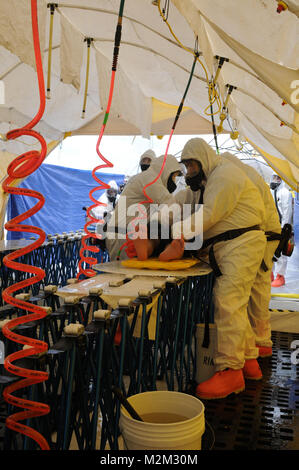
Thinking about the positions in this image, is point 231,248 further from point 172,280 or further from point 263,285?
point 263,285

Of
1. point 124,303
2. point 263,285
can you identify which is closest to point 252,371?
point 263,285

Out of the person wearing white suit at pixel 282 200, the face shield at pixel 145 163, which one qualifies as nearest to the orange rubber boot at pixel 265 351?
the face shield at pixel 145 163

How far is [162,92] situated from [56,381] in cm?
656

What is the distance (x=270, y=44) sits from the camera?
3250 mm

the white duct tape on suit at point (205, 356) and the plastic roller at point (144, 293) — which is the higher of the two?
the plastic roller at point (144, 293)

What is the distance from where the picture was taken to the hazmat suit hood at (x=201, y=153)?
373 cm

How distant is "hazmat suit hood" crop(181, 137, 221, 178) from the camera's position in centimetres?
373

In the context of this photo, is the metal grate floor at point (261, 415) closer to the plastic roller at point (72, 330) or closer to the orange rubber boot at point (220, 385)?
the orange rubber boot at point (220, 385)

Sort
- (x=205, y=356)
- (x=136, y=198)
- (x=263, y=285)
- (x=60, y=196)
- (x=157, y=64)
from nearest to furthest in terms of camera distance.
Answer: (x=205, y=356), (x=263, y=285), (x=136, y=198), (x=157, y=64), (x=60, y=196)

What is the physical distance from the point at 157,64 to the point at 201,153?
10.5ft

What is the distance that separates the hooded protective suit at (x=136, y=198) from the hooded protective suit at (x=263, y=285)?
3.38 feet

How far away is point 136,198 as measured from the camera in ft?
17.9

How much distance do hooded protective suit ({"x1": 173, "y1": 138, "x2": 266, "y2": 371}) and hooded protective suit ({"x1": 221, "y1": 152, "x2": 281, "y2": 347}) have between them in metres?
0.69

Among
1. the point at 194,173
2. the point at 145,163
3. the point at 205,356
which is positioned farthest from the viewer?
the point at 145,163
